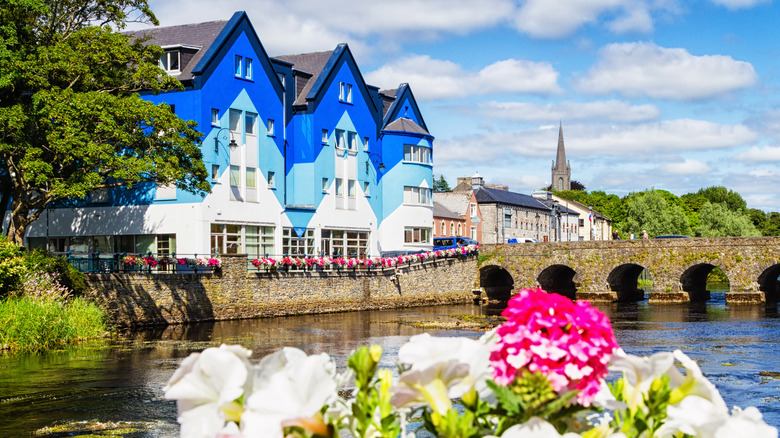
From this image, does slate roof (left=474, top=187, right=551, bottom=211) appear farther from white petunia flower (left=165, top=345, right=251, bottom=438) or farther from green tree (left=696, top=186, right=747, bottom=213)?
white petunia flower (left=165, top=345, right=251, bottom=438)

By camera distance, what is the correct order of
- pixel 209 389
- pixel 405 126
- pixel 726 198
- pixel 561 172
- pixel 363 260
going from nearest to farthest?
pixel 209 389 < pixel 363 260 < pixel 405 126 < pixel 726 198 < pixel 561 172

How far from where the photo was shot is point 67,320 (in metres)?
27.4

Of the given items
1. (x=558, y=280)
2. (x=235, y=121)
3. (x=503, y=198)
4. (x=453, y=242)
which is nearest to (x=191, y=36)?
(x=235, y=121)

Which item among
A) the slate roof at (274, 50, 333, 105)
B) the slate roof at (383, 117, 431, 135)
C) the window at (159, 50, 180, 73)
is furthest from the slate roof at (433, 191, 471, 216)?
the window at (159, 50, 180, 73)

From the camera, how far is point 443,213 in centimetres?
7706

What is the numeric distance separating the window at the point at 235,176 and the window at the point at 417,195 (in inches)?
604

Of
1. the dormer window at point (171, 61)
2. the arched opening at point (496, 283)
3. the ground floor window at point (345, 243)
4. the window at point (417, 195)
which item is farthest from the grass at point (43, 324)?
the arched opening at point (496, 283)

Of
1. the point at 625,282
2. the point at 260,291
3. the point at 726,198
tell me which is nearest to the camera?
the point at 260,291

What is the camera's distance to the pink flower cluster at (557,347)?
263cm

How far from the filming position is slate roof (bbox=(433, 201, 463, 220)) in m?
75.7

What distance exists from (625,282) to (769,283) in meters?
9.92

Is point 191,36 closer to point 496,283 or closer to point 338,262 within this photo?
point 338,262

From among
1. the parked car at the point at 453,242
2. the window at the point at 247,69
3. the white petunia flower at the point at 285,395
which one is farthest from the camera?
the parked car at the point at 453,242

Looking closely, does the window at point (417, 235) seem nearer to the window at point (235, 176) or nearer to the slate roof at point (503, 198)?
the window at point (235, 176)
